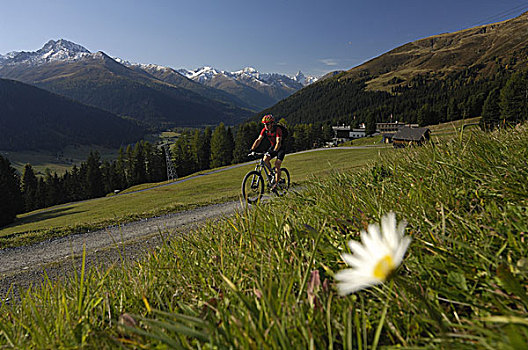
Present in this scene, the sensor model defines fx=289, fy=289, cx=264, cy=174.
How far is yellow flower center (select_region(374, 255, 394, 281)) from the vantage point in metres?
0.67

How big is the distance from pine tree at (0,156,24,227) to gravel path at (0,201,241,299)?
45.6 m

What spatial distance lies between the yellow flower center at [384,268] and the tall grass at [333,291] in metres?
0.18

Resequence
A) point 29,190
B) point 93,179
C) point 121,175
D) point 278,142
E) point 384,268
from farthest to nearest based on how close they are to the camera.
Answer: point 121,175 → point 93,179 → point 29,190 → point 278,142 → point 384,268

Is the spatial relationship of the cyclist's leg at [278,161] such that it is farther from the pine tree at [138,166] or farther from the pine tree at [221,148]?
the pine tree at [138,166]

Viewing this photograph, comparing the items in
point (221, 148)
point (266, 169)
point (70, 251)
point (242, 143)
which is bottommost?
point (70, 251)

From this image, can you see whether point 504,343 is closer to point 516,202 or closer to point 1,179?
point 516,202

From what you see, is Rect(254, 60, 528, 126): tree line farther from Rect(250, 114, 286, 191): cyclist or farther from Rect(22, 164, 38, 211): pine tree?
Rect(22, 164, 38, 211): pine tree

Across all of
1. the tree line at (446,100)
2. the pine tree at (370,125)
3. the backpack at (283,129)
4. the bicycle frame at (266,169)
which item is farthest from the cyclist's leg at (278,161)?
the pine tree at (370,125)

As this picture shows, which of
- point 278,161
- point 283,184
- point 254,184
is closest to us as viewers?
point 283,184

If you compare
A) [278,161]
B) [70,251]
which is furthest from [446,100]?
[70,251]

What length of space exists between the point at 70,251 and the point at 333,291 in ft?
36.8

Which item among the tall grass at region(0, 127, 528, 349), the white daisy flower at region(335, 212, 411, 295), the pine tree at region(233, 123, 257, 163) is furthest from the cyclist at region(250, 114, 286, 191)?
the pine tree at region(233, 123, 257, 163)

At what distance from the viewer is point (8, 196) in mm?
47469

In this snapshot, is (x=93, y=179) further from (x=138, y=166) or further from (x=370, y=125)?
(x=370, y=125)
